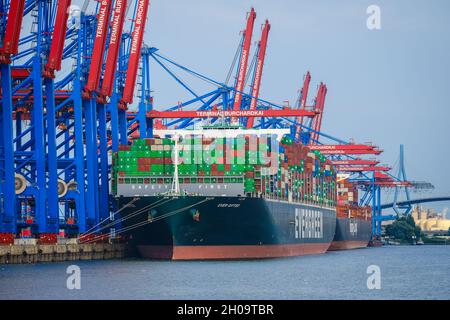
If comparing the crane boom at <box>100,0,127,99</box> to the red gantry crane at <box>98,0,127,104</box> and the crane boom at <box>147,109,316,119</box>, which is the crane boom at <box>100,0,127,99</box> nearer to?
the red gantry crane at <box>98,0,127,104</box>

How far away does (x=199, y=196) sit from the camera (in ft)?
235

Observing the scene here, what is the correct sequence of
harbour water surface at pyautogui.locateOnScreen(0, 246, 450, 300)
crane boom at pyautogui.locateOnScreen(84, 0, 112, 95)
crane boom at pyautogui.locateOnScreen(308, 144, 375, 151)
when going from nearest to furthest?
1. harbour water surface at pyautogui.locateOnScreen(0, 246, 450, 300)
2. crane boom at pyautogui.locateOnScreen(84, 0, 112, 95)
3. crane boom at pyautogui.locateOnScreen(308, 144, 375, 151)

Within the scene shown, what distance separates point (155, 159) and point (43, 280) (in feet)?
64.7

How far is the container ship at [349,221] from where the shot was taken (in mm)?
121125

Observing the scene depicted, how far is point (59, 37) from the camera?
72.8 meters

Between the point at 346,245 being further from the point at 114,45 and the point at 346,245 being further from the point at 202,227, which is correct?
the point at 202,227

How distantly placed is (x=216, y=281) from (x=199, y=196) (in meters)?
16.2

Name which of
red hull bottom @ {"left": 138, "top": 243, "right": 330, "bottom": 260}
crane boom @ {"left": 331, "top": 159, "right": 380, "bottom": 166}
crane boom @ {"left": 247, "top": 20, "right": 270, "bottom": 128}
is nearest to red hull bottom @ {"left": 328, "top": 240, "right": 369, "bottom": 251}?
crane boom @ {"left": 331, "top": 159, "right": 380, "bottom": 166}

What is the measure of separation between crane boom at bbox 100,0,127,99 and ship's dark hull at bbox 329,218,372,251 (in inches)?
1650

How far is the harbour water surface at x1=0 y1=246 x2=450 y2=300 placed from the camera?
163 ft

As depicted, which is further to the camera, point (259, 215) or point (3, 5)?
point (259, 215)
